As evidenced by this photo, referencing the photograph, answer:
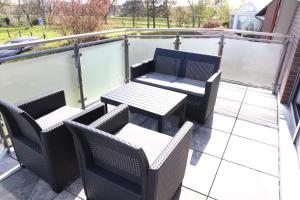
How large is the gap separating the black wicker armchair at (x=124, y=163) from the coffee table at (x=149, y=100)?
22.9 inches

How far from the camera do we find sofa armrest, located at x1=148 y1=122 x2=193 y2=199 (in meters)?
1.53

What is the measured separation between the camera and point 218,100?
4297mm

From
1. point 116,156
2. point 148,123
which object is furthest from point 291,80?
point 116,156

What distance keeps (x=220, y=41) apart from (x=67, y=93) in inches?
128

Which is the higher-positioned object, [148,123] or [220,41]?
[220,41]

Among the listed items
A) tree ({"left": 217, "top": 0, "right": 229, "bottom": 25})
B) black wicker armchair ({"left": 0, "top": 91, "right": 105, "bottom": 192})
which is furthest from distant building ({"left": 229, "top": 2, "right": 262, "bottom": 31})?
black wicker armchair ({"left": 0, "top": 91, "right": 105, "bottom": 192})

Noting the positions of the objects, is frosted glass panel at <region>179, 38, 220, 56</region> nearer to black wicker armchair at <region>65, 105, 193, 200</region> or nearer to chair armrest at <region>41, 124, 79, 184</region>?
black wicker armchair at <region>65, 105, 193, 200</region>

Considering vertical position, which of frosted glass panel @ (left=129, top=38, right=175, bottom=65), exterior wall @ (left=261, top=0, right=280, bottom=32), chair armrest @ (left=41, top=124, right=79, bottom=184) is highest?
exterior wall @ (left=261, top=0, right=280, bottom=32)

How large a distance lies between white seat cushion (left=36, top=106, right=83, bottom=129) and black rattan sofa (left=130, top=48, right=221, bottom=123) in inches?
57.7

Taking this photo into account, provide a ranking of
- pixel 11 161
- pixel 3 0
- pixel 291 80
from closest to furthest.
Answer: pixel 11 161 → pixel 291 80 → pixel 3 0

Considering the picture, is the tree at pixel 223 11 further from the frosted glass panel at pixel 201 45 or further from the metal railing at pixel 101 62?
the frosted glass panel at pixel 201 45

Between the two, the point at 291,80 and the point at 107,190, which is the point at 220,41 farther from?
the point at 107,190

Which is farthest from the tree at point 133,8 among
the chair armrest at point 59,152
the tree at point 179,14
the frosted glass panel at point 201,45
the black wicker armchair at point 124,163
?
the black wicker armchair at point 124,163

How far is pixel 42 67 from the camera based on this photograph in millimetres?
2949
